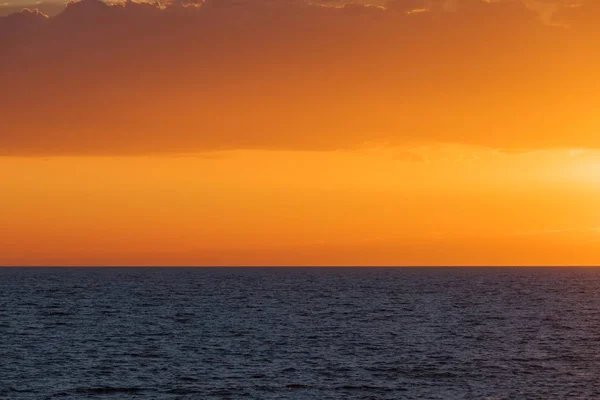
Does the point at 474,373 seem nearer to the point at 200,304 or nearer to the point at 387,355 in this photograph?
the point at 387,355

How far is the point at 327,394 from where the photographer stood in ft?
206

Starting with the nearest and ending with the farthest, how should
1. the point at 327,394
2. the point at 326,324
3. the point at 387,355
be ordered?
the point at 327,394
the point at 387,355
the point at 326,324

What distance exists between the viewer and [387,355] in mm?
82438

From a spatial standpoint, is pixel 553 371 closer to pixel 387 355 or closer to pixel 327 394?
pixel 387 355

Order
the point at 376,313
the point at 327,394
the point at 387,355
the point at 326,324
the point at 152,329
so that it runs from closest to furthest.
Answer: the point at 327,394 < the point at 387,355 < the point at 152,329 < the point at 326,324 < the point at 376,313

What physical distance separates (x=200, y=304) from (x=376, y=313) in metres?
37.9

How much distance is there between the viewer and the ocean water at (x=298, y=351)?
65062 millimetres

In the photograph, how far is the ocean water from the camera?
65.1m

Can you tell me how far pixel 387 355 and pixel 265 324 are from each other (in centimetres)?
3205

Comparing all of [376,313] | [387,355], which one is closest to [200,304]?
[376,313]

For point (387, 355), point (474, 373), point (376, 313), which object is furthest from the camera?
point (376, 313)

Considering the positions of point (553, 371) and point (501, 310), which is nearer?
point (553, 371)

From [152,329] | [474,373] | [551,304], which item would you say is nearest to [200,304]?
[152,329]

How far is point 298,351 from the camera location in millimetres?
84562
